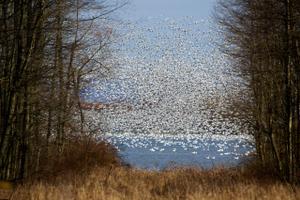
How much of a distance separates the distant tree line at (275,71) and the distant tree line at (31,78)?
3927 millimetres

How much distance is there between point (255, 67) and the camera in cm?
1523

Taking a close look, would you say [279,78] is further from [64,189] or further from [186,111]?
[186,111]

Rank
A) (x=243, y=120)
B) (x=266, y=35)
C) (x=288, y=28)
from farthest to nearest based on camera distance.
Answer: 1. (x=243, y=120)
2. (x=266, y=35)
3. (x=288, y=28)

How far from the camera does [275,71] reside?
520 inches

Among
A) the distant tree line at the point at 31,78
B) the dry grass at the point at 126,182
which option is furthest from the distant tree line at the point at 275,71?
the distant tree line at the point at 31,78

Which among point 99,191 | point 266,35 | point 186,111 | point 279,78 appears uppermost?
point 186,111

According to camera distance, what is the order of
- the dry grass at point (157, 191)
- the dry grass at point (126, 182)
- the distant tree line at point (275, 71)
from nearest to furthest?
the dry grass at point (157, 191) → the dry grass at point (126, 182) → the distant tree line at point (275, 71)

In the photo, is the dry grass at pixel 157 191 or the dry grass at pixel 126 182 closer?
the dry grass at pixel 157 191

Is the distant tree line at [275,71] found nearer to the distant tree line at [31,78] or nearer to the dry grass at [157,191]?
the dry grass at [157,191]

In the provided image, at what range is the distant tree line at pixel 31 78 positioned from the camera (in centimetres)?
1105

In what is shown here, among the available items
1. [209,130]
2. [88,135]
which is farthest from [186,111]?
[88,135]

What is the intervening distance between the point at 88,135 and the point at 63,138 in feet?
6.15

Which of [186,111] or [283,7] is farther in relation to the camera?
[186,111]

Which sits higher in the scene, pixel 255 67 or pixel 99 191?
pixel 255 67
